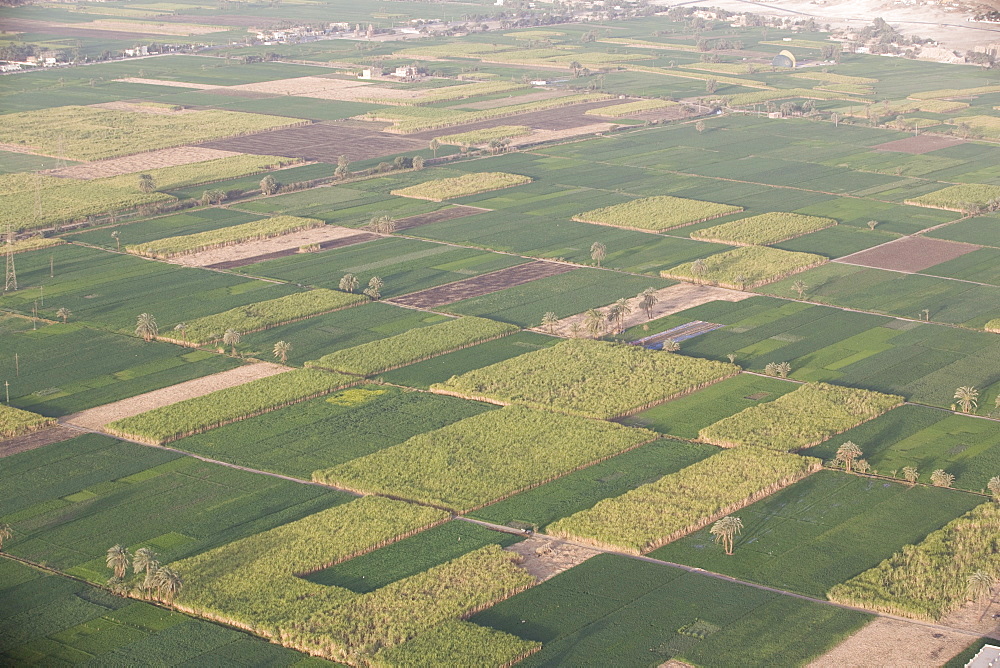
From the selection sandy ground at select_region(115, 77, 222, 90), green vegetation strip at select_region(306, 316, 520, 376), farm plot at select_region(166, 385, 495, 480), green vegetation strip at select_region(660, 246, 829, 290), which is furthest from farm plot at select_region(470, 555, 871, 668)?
sandy ground at select_region(115, 77, 222, 90)

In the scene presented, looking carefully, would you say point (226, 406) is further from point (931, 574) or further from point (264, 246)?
point (931, 574)

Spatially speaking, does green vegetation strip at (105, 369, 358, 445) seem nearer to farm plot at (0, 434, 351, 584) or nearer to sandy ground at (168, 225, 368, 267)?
farm plot at (0, 434, 351, 584)

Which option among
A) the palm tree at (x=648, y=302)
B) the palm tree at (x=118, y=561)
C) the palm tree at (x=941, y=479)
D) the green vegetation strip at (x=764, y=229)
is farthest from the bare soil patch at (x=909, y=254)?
the palm tree at (x=118, y=561)

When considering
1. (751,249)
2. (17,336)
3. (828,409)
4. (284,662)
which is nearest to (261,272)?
(17,336)

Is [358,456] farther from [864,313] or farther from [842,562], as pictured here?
[864,313]

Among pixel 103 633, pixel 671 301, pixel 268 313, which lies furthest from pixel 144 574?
pixel 671 301
